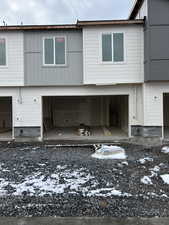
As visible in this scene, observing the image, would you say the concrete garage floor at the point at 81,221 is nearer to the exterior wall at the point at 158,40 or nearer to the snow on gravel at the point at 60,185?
the snow on gravel at the point at 60,185

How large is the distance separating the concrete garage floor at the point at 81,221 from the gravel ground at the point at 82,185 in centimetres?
17

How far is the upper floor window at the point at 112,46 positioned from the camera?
35.6 feet

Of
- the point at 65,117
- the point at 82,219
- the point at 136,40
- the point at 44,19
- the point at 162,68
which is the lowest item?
the point at 82,219

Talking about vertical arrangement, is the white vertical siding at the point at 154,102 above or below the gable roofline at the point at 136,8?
below

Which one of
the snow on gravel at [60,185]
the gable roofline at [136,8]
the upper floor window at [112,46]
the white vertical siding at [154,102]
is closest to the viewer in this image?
the snow on gravel at [60,185]

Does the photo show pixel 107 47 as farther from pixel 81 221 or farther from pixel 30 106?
pixel 81 221

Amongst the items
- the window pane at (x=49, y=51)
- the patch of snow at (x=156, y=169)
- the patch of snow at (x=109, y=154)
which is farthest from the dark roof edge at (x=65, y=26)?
the patch of snow at (x=156, y=169)

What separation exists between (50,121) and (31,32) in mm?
7088

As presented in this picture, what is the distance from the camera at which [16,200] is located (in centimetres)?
449

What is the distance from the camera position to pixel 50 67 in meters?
11.3

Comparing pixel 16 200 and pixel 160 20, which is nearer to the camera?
pixel 16 200

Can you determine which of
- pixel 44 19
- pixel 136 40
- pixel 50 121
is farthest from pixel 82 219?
pixel 44 19

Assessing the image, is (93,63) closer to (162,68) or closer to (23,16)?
Result: (162,68)

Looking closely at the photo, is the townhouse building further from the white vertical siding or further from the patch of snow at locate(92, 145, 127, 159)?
the patch of snow at locate(92, 145, 127, 159)
